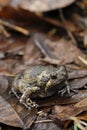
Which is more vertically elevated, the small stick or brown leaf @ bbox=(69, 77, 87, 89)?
brown leaf @ bbox=(69, 77, 87, 89)

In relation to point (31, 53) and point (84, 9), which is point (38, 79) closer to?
point (31, 53)

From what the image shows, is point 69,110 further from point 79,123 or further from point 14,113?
point 14,113

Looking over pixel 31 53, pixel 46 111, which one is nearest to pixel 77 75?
pixel 46 111

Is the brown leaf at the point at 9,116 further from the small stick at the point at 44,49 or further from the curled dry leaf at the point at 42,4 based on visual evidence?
the curled dry leaf at the point at 42,4

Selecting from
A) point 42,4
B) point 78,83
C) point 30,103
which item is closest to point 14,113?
point 30,103

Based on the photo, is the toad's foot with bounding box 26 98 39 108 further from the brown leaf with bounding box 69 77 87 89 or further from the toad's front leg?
the brown leaf with bounding box 69 77 87 89

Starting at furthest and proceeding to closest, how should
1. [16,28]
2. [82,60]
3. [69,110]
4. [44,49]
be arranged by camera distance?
[16,28], [44,49], [82,60], [69,110]

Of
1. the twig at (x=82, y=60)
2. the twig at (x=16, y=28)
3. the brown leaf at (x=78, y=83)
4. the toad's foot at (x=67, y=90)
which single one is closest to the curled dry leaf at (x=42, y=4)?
the twig at (x=16, y=28)

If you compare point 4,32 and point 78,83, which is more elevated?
point 78,83

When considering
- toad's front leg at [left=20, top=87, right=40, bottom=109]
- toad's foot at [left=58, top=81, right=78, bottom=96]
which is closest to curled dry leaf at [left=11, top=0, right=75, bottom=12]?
toad's foot at [left=58, top=81, right=78, bottom=96]
